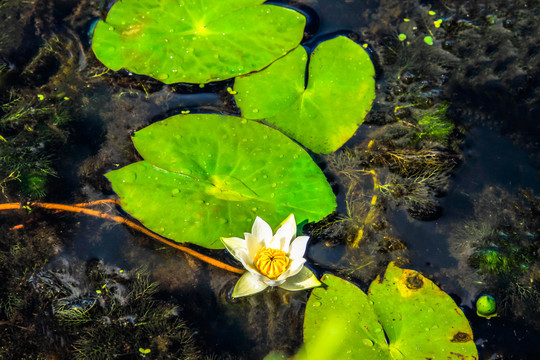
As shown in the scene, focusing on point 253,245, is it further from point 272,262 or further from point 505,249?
point 505,249

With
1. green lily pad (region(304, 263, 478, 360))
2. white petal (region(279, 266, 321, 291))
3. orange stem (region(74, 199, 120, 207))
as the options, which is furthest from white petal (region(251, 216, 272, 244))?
orange stem (region(74, 199, 120, 207))

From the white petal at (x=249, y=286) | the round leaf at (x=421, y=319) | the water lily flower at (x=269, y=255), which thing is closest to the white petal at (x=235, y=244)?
the water lily flower at (x=269, y=255)

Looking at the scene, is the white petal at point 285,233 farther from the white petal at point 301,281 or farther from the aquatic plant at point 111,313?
the aquatic plant at point 111,313

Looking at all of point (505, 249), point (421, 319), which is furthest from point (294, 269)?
point (505, 249)

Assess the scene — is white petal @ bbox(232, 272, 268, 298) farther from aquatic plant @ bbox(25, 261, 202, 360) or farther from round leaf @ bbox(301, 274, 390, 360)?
aquatic plant @ bbox(25, 261, 202, 360)

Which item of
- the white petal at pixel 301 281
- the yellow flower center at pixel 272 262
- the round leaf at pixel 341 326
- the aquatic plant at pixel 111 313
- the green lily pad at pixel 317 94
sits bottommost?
the aquatic plant at pixel 111 313
